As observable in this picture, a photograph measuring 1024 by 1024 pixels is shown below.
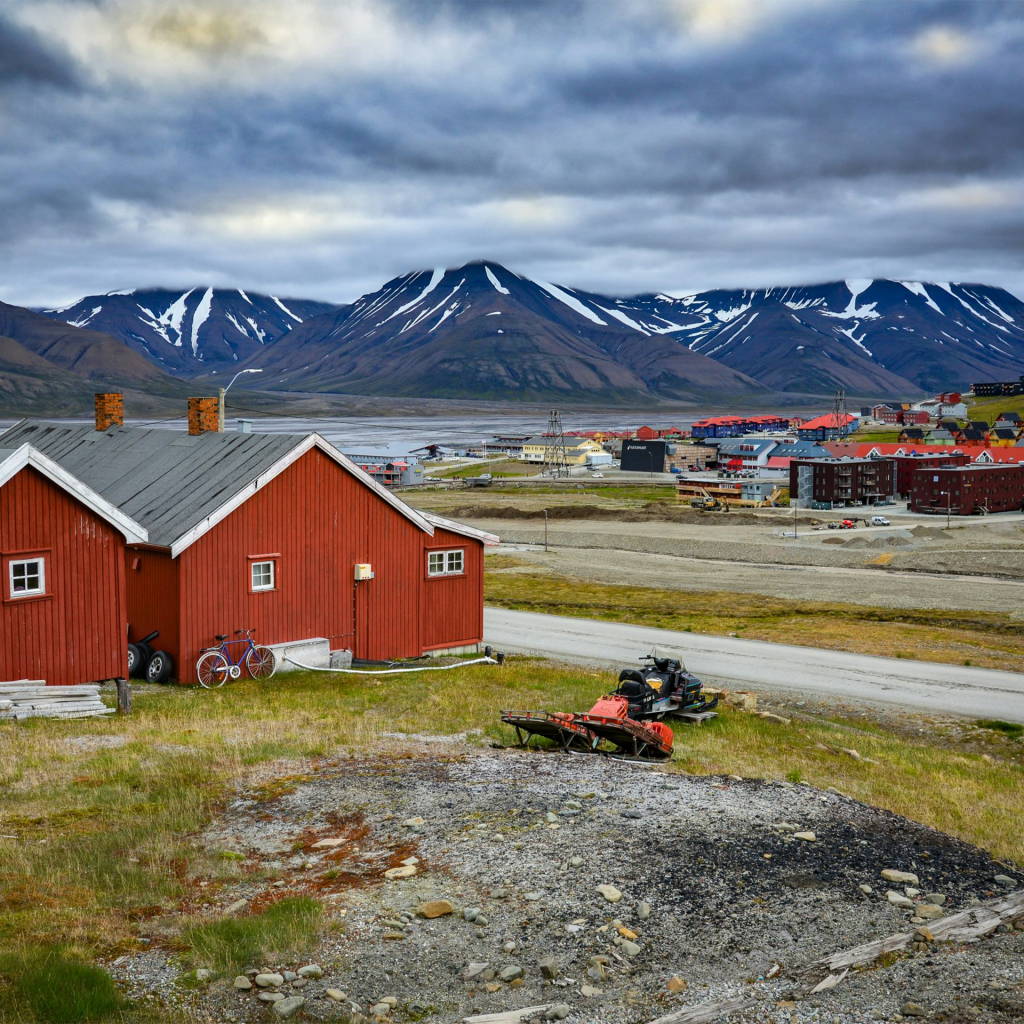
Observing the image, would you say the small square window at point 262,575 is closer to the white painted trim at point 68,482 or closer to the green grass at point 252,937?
the white painted trim at point 68,482

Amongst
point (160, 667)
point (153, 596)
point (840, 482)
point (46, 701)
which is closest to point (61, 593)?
point (46, 701)

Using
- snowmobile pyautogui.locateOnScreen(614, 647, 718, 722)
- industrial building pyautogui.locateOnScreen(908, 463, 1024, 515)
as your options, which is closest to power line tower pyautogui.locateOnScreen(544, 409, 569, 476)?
industrial building pyautogui.locateOnScreen(908, 463, 1024, 515)

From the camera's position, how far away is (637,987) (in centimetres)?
963

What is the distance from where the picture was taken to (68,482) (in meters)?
23.4

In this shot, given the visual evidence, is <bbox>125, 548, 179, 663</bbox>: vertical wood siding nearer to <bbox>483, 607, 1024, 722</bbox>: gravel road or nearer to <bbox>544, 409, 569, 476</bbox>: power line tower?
<bbox>483, 607, 1024, 722</bbox>: gravel road

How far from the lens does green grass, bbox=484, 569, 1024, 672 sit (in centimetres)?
4125

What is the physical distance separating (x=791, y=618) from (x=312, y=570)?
2971 centimetres

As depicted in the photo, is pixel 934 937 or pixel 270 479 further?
pixel 270 479

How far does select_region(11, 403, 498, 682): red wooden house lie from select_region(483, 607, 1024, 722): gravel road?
5.89 meters

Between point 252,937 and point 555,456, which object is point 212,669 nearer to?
point 252,937

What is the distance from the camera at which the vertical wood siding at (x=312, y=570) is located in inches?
1058

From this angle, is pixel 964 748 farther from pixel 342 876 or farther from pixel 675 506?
pixel 675 506

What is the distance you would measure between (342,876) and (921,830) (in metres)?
8.38

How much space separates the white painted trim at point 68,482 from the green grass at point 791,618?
26232 mm
